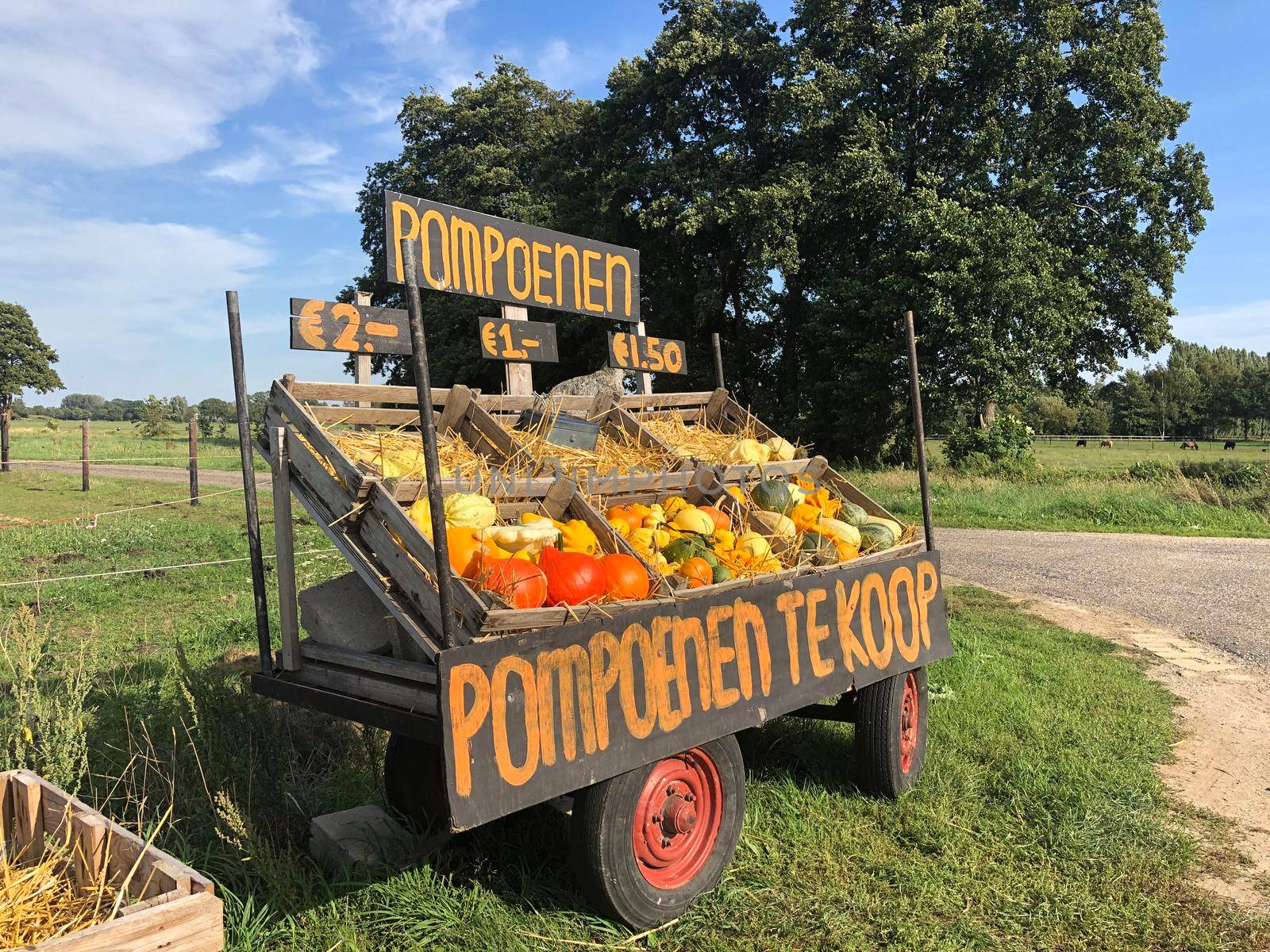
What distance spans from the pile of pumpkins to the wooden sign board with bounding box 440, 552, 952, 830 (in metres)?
0.19

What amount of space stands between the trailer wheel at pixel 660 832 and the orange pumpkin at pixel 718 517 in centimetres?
111

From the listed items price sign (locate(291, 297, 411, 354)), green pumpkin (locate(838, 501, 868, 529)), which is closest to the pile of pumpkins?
price sign (locate(291, 297, 411, 354))

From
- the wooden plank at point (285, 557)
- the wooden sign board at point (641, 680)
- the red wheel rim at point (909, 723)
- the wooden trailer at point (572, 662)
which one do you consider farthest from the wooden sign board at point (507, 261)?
the red wheel rim at point (909, 723)

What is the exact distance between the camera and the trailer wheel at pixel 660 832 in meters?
3.04

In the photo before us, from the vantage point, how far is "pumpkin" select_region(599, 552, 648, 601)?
10.7 ft

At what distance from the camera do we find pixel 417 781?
12.8 feet

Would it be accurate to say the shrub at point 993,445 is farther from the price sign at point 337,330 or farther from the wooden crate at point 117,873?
→ the wooden crate at point 117,873

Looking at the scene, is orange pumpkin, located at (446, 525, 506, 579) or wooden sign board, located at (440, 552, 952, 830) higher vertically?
orange pumpkin, located at (446, 525, 506, 579)

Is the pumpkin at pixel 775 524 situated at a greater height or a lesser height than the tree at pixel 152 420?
lesser

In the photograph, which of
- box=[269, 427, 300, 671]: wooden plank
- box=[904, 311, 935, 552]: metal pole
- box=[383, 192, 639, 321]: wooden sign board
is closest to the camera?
box=[269, 427, 300, 671]: wooden plank

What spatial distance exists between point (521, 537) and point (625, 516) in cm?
A: 85

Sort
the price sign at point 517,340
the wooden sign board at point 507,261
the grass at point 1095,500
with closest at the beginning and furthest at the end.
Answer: the wooden sign board at point 507,261 → the price sign at point 517,340 → the grass at point 1095,500

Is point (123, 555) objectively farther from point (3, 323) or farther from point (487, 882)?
point (3, 323)

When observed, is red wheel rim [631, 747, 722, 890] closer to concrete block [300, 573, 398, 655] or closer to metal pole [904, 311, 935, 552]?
concrete block [300, 573, 398, 655]
